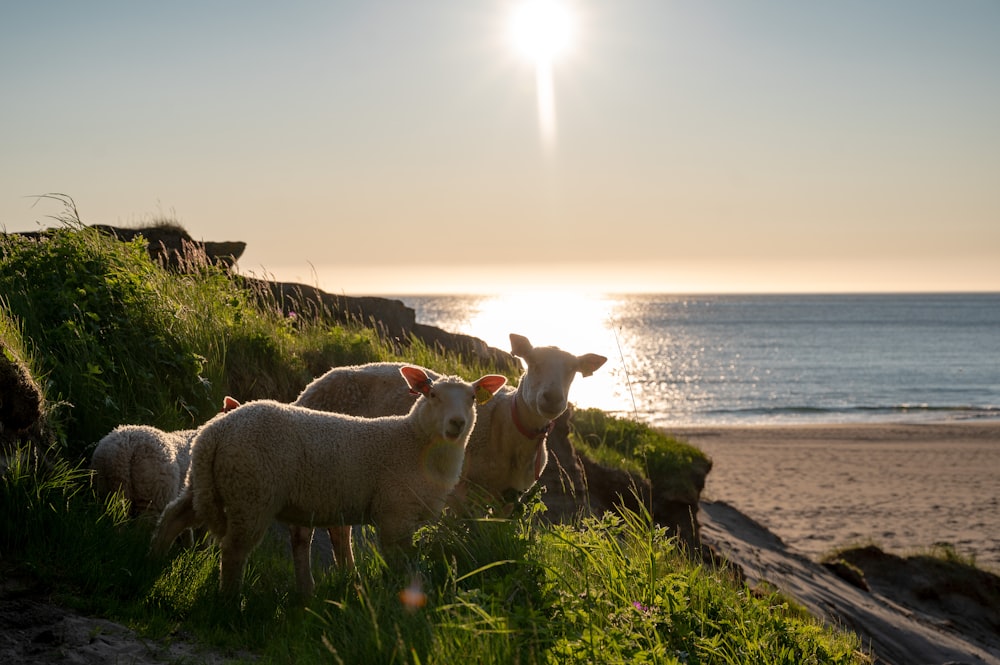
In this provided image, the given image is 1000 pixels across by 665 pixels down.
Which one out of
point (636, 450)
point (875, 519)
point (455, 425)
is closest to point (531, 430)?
point (455, 425)

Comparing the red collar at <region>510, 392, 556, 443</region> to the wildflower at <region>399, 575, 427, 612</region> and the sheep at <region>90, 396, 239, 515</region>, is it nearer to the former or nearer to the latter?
the wildflower at <region>399, 575, 427, 612</region>

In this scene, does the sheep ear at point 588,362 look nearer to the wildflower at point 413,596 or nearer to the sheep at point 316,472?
the sheep at point 316,472

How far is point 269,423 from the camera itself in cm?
589

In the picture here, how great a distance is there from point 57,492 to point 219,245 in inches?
421

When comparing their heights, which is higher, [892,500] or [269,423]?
[269,423]

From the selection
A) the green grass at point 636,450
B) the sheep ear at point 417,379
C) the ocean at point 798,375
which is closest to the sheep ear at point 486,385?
the sheep ear at point 417,379

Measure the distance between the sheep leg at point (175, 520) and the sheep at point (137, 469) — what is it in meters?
0.52

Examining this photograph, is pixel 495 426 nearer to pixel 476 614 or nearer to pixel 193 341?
pixel 476 614

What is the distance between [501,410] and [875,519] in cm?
1771

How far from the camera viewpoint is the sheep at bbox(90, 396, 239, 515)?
650 cm

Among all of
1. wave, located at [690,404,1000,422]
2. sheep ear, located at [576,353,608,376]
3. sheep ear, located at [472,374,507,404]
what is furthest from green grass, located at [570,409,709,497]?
wave, located at [690,404,1000,422]

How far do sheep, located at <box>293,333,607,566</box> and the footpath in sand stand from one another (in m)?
3.65

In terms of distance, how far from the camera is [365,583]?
4.98m

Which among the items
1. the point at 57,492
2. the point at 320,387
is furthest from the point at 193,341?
the point at 57,492
